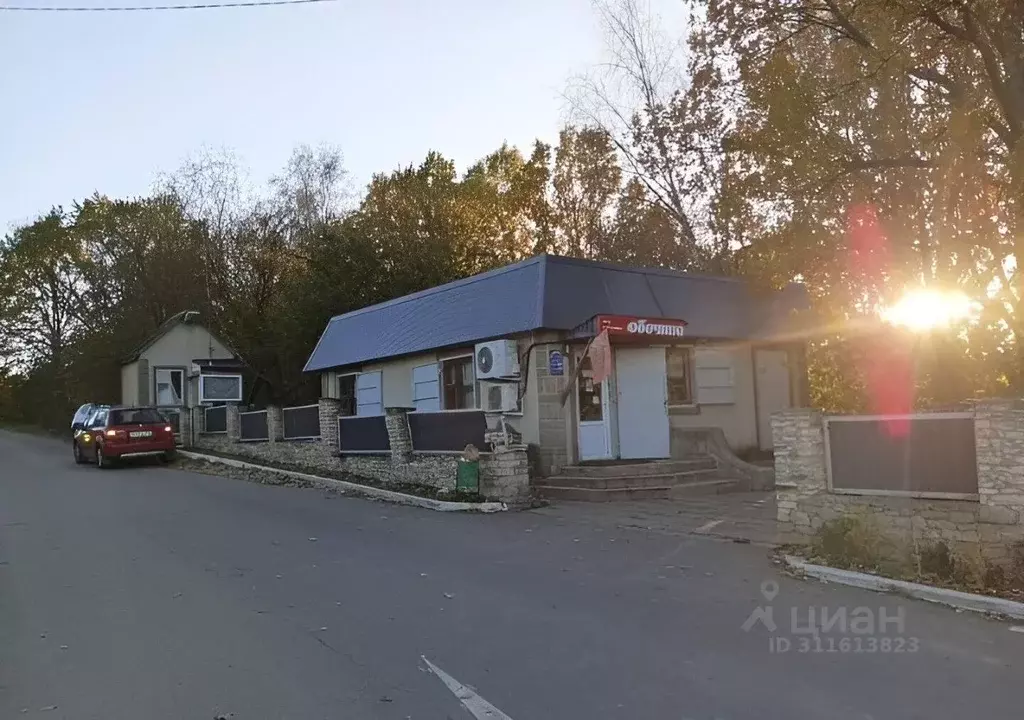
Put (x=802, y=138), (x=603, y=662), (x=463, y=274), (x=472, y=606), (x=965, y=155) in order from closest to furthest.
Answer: (x=603, y=662) < (x=472, y=606) < (x=965, y=155) < (x=802, y=138) < (x=463, y=274)

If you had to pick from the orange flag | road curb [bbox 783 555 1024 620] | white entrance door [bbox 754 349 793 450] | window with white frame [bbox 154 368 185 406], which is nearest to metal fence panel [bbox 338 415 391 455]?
the orange flag

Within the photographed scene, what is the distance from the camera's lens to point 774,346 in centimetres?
2023

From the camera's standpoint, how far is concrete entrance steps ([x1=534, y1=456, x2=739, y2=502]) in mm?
14852

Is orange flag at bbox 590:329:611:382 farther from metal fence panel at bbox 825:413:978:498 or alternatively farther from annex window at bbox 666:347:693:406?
metal fence panel at bbox 825:413:978:498

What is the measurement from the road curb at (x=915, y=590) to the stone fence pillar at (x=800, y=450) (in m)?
1.30

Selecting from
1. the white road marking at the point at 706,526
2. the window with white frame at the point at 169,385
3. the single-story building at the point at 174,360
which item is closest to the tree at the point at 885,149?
the white road marking at the point at 706,526

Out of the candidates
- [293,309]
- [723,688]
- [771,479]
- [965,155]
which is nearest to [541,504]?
[771,479]

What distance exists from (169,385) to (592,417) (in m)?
24.7

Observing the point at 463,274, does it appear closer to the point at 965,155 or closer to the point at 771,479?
the point at 771,479

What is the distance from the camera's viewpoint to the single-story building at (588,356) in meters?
16.3

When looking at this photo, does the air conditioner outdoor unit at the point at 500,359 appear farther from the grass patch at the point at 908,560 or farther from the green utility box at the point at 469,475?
the grass patch at the point at 908,560

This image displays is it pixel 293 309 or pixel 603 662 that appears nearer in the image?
pixel 603 662

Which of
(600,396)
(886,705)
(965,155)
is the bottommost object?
(886,705)

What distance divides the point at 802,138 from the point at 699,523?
19.8 ft
